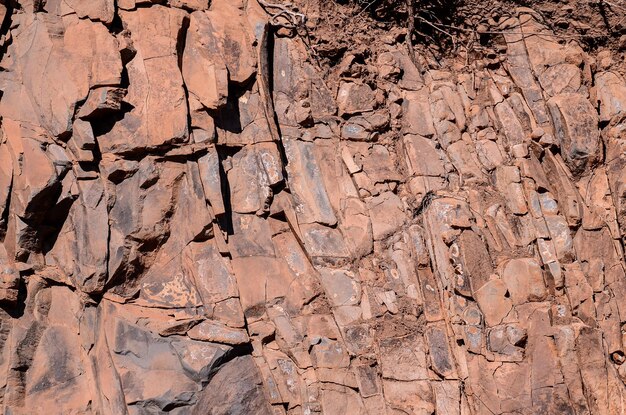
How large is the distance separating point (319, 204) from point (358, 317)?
886mm

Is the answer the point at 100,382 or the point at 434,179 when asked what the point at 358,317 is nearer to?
the point at 434,179

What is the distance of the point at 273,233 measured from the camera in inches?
209

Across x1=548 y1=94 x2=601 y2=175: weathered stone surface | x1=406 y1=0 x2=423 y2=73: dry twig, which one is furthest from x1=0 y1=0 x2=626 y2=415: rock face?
x1=406 y1=0 x2=423 y2=73: dry twig

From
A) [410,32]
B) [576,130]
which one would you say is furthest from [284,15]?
[576,130]

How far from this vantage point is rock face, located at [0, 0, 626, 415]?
4750mm

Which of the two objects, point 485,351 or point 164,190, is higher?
point 164,190

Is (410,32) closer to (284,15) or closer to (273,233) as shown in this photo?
(284,15)

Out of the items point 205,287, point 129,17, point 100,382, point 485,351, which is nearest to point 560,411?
point 485,351

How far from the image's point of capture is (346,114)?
5.82 metres

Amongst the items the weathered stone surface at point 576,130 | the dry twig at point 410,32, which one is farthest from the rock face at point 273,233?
the dry twig at point 410,32

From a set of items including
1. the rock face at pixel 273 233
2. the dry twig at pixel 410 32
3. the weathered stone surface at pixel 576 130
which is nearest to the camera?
the rock face at pixel 273 233

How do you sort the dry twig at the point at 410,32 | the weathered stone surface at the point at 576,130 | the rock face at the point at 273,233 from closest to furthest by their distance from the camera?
the rock face at the point at 273,233, the weathered stone surface at the point at 576,130, the dry twig at the point at 410,32

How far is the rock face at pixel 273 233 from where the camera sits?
475cm

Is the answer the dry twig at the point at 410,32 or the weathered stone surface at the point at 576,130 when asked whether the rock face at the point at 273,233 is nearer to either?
the weathered stone surface at the point at 576,130
